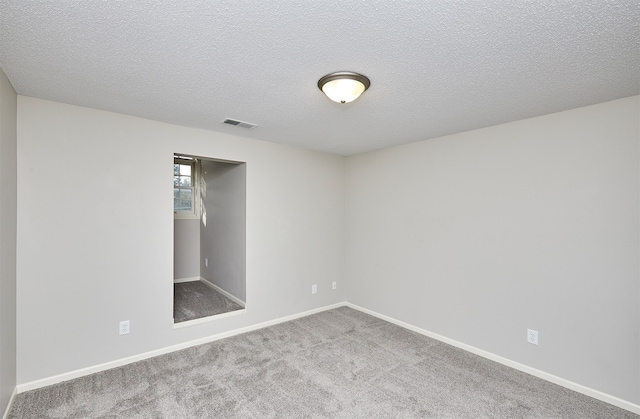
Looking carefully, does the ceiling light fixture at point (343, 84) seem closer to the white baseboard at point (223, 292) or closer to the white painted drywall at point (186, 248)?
the white baseboard at point (223, 292)

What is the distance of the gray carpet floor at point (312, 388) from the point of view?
2229mm

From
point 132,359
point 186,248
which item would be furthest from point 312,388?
point 186,248

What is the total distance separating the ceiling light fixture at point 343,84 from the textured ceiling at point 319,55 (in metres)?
0.06

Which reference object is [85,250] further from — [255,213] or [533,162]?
[533,162]

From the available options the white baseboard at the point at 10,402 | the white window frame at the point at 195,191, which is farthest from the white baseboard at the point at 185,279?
the white baseboard at the point at 10,402

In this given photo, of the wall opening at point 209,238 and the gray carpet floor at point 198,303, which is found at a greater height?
the wall opening at point 209,238

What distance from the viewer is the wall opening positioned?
12.6ft

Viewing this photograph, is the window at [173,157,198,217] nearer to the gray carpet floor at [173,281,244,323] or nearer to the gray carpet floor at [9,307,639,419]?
the gray carpet floor at [173,281,244,323]

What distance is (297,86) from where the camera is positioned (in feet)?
7.22

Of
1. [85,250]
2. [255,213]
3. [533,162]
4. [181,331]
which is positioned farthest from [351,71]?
[181,331]

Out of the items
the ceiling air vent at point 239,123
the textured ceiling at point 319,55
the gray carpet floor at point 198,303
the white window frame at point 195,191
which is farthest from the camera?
the white window frame at point 195,191

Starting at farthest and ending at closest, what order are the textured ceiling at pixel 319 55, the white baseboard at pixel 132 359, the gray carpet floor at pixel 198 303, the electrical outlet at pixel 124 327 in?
the gray carpet floor at pixel 198 303, the electrical outlet at pixel 124 327, the white baseboard at pixel 132 359, the textured ceiling at pixel 319 55

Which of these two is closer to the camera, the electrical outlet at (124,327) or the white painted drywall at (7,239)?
the white painted drywall at (7,239)

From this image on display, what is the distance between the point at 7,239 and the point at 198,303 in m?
2.21
